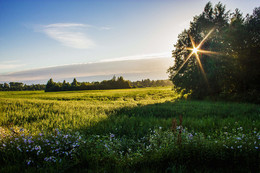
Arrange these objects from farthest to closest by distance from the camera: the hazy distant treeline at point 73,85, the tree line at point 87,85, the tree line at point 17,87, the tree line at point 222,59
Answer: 1. the tree line at point 87,85
2. the hazy distant treeline at point 73,85
3. the tree line at point 17,87
4. the tree line at point 222,59

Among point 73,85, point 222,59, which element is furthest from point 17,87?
point 222,59

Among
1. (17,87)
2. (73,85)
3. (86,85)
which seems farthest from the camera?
(86,85)

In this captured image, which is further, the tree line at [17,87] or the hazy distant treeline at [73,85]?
the hazy distant treeline at [73,85]

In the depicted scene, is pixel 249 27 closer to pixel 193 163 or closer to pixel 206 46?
pixel 206 46

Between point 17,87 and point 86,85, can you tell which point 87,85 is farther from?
point 17,87

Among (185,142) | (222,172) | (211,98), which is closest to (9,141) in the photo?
(185,142)

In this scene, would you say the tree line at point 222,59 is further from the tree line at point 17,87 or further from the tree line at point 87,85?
the tree line at point 87,85

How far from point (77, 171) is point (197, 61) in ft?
75.0

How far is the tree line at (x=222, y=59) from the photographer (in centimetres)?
1712

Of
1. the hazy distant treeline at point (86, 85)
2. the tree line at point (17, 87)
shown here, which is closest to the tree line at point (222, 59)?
the tree line at point (17, 87)

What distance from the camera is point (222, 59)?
18.8 metres

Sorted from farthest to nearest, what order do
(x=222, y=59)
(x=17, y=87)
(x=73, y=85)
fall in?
(x=73, y=85), (x=17, y=87), (x=222, y=59)

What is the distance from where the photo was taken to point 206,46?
22797 mm

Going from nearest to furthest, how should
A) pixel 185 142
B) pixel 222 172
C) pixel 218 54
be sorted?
1. pixel 222 172
2. pixel 185 142
3. pixel 218 54
